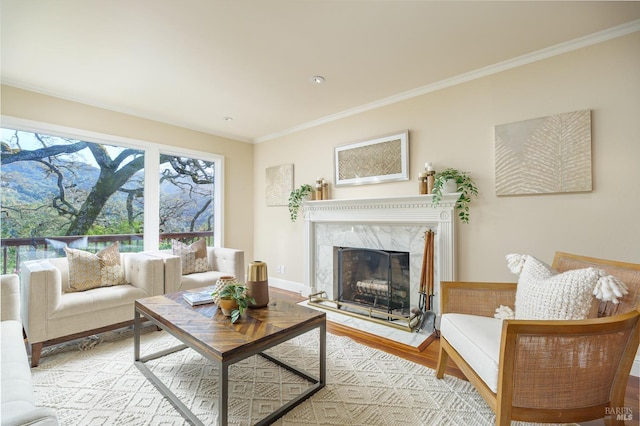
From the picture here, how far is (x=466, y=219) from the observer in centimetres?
264

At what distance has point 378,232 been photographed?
3.30 metres

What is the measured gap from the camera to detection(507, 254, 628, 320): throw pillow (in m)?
1.28

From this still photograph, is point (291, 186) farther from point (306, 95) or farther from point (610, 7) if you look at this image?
point (610, 7)

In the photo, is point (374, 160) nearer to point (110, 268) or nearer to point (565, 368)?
point (565, 368)

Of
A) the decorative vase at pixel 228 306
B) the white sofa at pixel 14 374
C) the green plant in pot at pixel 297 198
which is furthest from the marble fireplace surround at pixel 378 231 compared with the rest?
the white sofa at pixel 14 374

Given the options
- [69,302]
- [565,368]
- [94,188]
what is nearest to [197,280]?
[69,302]

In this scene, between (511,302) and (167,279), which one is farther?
(167,279)

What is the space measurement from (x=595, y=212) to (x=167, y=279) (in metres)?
3.80

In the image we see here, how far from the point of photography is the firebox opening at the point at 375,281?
10.3 ft

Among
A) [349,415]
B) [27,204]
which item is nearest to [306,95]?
[349,415]

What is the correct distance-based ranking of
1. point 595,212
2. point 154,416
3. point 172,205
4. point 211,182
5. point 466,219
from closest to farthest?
point 154,416 < point 595,212 < point 466,219 < point 172,205 < point 211,182

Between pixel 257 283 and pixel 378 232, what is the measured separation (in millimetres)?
1747

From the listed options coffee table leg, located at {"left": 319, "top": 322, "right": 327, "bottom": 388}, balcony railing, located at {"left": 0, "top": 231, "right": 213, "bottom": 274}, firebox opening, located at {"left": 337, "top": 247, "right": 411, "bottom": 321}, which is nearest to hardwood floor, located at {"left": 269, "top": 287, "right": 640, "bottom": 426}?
firebox opening, located at {"left": 337, "top": 247, "right": 411, "bottom": 321}

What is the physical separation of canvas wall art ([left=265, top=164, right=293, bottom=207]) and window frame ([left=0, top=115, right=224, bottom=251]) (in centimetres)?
74
